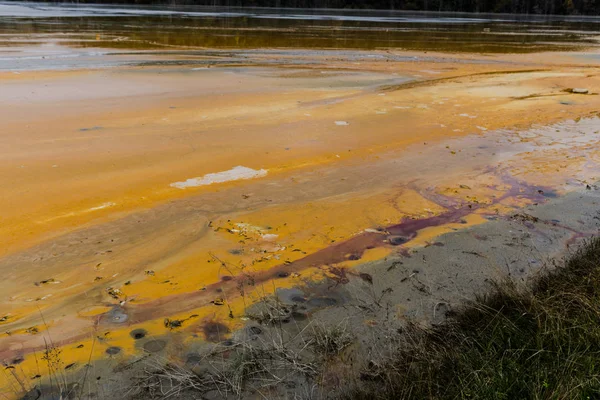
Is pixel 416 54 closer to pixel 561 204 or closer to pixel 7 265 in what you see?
pixel 561 204

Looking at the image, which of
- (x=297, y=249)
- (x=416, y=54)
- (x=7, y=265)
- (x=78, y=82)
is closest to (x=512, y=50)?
(x=416, y=54)

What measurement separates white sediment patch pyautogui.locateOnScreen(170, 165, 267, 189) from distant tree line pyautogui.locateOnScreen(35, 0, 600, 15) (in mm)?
71773

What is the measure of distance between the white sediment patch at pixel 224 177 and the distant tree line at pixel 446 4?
71.8 metres

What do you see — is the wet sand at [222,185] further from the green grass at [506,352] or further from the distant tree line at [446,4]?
the distant tree line at [446,4]

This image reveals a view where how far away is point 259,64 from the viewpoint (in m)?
15.2

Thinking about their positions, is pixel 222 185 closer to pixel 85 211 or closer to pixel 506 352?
pixel 85 211

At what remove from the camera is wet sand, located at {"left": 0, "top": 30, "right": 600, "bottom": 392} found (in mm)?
3672

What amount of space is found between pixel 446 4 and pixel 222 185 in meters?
78.4

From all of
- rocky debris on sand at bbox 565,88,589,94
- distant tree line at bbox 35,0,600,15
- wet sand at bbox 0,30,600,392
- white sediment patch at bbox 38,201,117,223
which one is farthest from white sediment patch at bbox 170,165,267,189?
distant tree line at bbox 35,0,600,15

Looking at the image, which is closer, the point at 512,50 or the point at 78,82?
the point at 78,82

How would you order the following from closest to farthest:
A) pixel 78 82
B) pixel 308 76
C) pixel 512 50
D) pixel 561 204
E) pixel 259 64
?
pixel 561 204, pixel 78 82, pixel 308 76, pixel 259 64, pixel 512 50

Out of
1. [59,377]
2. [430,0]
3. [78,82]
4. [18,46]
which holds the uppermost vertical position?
[430,0]

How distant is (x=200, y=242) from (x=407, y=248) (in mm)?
1829

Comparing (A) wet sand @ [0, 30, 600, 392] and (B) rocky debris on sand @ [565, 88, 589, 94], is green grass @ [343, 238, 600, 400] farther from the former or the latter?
(B) rocky debris on sand @ [565, 88, 589, 94]
